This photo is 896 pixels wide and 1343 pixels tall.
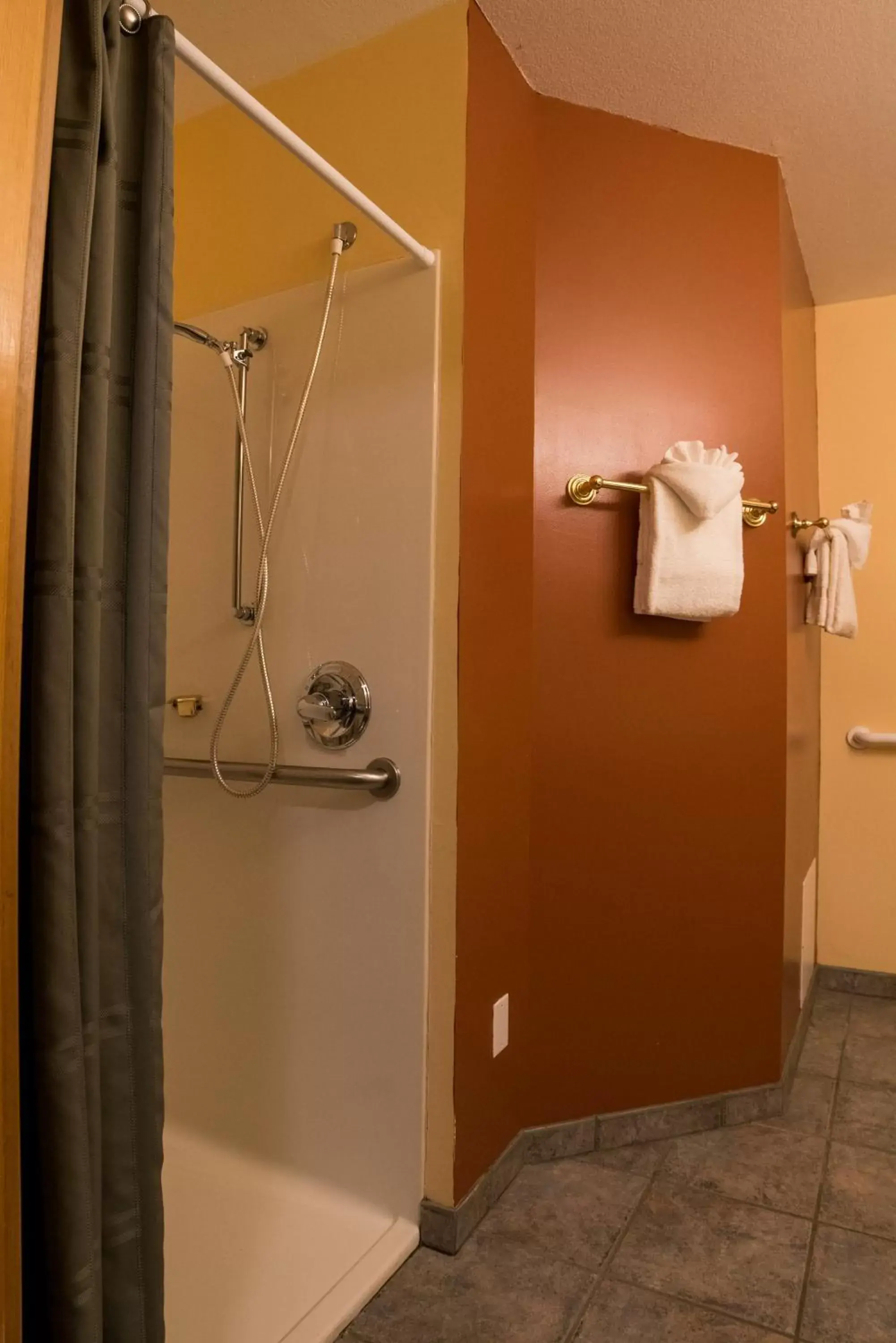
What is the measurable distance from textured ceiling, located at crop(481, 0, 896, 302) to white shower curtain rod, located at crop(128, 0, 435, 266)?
1.79 ft

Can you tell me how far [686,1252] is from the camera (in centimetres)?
144

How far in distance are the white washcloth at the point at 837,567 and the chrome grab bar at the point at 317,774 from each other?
1378mm

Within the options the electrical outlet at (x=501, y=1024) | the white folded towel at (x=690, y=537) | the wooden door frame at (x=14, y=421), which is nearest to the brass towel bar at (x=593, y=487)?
the white folded towel at (x=690, y=537)

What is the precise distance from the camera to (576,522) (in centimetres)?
176

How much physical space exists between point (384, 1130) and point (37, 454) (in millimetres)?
1300

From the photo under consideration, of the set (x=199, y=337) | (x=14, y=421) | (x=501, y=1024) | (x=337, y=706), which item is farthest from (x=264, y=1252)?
(x=199, y=337)

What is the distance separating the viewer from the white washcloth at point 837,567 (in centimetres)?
225

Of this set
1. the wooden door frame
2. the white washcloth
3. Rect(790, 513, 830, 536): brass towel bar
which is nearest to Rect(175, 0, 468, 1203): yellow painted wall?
the wooden door frame

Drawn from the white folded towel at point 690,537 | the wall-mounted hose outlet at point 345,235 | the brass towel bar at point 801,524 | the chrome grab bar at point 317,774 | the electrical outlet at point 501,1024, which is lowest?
the electrical outlet at point 501,1024

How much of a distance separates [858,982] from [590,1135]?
1.45m

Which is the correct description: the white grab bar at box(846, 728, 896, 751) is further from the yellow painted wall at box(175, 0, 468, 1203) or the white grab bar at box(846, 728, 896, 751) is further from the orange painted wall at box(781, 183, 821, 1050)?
the yellow painted wall at box(175, 0, 468, 1203)

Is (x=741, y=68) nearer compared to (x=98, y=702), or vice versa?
(x=98, y=702)

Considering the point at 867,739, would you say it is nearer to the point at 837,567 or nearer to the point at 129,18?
the point at 837,567

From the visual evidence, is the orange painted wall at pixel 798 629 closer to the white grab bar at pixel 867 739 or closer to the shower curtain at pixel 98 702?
the white grab bar at pixel 867 739
